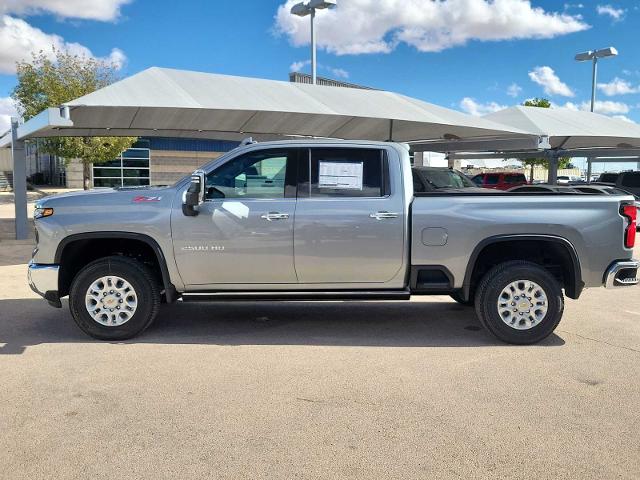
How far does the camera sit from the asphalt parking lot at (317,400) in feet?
10.8

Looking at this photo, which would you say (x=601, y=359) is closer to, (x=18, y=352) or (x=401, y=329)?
(x=401, y=329)

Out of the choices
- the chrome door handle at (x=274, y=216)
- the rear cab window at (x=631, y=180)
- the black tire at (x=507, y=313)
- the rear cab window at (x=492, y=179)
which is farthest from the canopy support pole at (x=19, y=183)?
the rear cab window at (x=492, y=179)

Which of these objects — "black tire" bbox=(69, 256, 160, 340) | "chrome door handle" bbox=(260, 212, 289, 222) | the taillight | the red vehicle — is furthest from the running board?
the red vehicle

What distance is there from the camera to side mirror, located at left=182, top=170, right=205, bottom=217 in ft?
17.0

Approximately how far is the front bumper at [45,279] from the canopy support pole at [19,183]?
30.4ft

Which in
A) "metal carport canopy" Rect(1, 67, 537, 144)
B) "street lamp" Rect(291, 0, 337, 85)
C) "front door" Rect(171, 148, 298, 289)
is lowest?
"front door" Rect(171, 148, 298, 289)

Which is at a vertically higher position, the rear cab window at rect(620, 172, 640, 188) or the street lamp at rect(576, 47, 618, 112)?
the street lamp at rect(576, 47, 618, 112)

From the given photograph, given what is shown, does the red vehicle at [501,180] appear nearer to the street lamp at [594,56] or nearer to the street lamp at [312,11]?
the street lamp at [594,56]

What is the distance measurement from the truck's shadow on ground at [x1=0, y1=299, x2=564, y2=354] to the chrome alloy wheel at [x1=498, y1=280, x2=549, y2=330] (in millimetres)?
311

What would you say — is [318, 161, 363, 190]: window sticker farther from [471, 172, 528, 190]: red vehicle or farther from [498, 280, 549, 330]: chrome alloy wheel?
[471, 172, 528, 190]: red vehicle

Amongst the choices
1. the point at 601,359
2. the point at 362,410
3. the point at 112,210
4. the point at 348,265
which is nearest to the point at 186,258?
the point at 112,210

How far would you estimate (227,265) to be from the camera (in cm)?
541

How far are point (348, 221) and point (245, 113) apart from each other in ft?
24.2

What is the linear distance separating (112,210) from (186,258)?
808 mm
